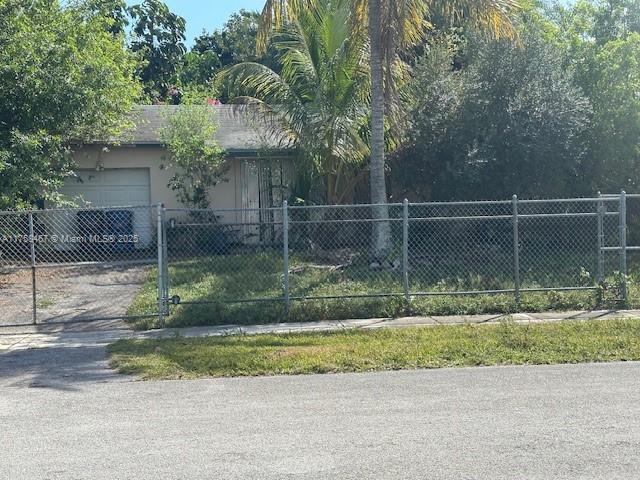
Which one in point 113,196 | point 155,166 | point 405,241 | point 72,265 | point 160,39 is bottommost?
point 72,265

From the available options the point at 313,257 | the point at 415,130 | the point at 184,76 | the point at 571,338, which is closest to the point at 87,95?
the point at 313,257

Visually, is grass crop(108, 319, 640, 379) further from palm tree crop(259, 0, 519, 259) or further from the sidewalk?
palm tree crop(259, 0, 519, 259)

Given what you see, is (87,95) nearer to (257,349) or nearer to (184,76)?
(257,349)

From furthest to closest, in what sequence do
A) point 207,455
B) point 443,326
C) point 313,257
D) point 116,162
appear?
point 116,162 → point 313,257 → point 443,326 → point 207,455

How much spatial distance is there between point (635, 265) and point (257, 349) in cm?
905

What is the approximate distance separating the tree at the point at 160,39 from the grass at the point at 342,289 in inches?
1090

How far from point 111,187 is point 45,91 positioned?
5.11m

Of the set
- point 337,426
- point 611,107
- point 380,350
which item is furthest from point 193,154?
point 337,426

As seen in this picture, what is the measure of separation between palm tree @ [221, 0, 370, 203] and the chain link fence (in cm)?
179

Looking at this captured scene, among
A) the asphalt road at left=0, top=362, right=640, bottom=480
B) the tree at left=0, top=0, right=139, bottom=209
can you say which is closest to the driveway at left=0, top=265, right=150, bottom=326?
the tree at left=0, top=0, right=139, bottom=209

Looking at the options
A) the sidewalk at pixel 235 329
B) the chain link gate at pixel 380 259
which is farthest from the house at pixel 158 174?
the sidewalk at pixel 235 329

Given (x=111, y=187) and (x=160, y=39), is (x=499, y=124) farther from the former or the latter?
(x=160, y=39)

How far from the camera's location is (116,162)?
19234 mm

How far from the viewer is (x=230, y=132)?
20.5 metres
